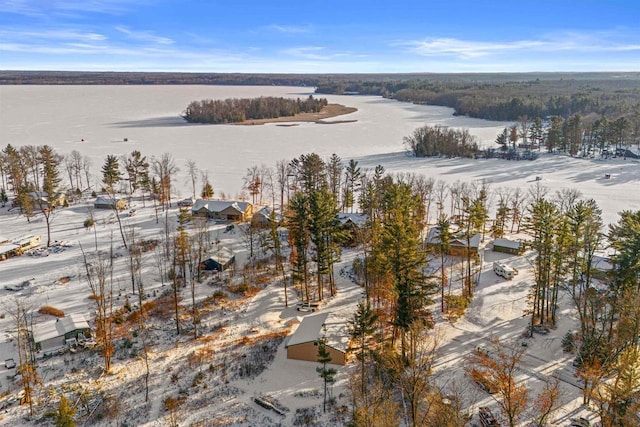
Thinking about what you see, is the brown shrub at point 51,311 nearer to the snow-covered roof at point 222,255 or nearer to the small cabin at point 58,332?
the small cabin at point 58,332

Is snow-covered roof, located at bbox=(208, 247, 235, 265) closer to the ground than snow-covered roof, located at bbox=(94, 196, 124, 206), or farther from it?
closer to the ground

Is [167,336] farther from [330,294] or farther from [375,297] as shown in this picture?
[375,297]

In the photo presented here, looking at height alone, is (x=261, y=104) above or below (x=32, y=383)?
above

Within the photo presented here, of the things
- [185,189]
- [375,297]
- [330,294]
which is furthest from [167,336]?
[185,189]

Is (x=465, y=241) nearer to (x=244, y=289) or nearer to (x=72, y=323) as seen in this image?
(x=244, y=289)

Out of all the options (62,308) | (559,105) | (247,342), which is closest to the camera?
(247,342)

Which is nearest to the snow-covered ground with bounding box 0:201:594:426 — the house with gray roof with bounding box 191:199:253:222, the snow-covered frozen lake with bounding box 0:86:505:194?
the house with gray roof with bounding box 191:199:253:222

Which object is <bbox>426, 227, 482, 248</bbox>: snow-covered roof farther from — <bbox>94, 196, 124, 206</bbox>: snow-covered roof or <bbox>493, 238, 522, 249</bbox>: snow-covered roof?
<bbox>94, 196, 124, 206</bbox>: snow-covered roof
